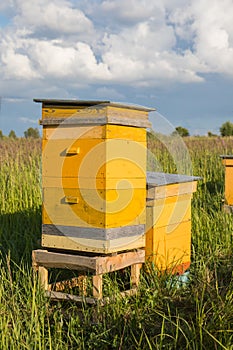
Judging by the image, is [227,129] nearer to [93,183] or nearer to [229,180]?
[229,180]

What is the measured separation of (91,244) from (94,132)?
2.85 feet

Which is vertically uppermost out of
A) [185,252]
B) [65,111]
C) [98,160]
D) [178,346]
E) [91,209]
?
[65,111]

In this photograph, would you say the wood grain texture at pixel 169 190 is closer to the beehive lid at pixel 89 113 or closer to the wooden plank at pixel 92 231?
the wooden plank at pixel 92 231

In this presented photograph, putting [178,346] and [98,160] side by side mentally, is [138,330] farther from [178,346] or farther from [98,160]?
[98,160]

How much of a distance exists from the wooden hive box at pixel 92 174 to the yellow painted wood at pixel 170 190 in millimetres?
220

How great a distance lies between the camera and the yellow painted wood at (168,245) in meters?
4.32

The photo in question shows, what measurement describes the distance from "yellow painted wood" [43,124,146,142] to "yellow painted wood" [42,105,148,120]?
0.09 m

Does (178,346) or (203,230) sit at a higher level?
(203,230)

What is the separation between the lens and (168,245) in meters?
4.51

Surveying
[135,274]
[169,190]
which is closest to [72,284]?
[135,274]

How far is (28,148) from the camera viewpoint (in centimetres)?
1132

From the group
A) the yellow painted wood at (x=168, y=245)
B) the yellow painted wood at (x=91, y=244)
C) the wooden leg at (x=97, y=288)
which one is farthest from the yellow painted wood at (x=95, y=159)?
the wooden leg at (x=97, y=288)

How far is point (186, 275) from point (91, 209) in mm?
1340

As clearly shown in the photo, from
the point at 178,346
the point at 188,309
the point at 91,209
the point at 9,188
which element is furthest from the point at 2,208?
the point at 178,346
